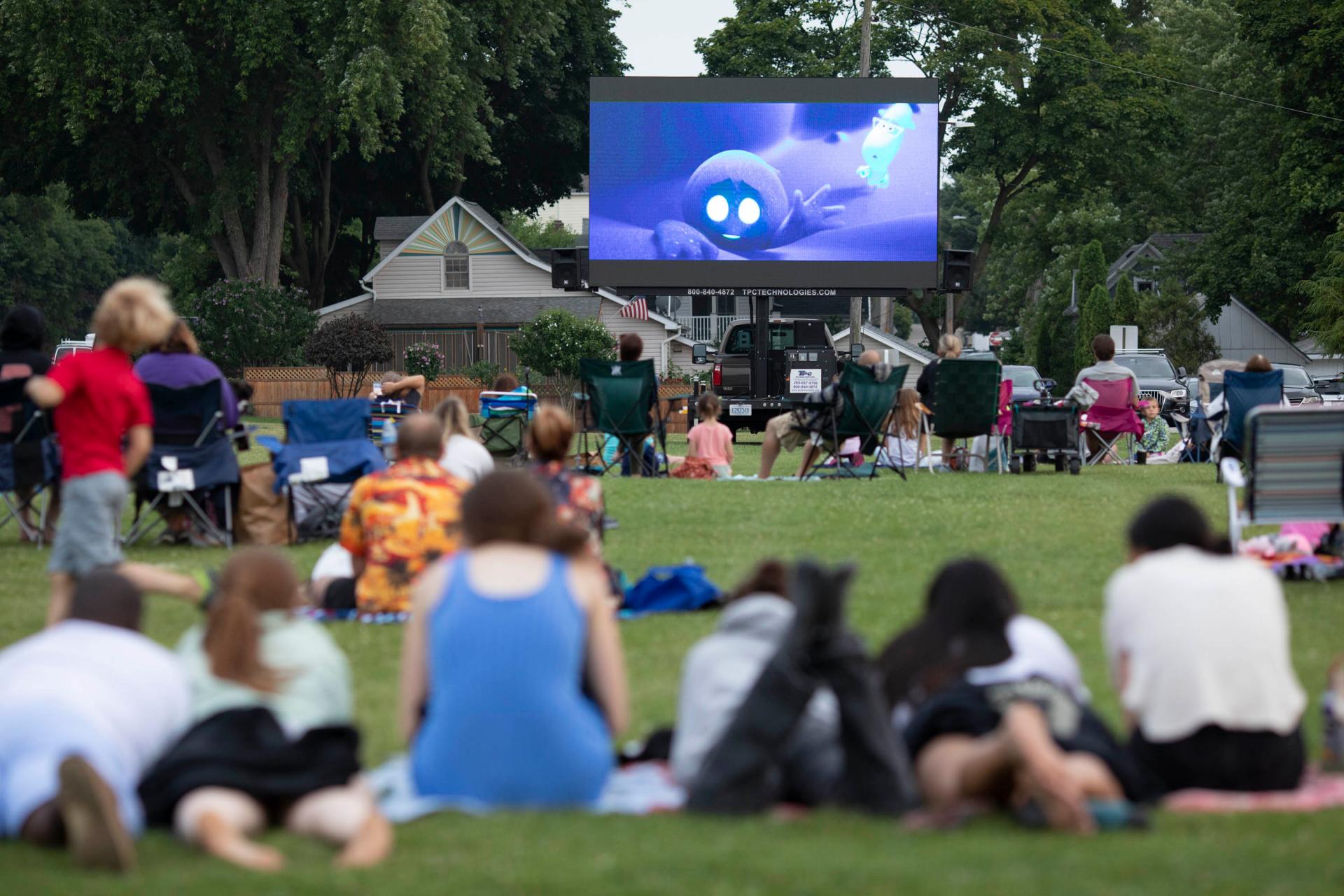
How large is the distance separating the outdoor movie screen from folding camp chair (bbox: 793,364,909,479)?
9.47 m

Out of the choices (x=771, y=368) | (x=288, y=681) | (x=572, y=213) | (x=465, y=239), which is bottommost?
(x=288, y=681)

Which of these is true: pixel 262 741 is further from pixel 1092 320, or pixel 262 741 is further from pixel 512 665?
pixel 1092 320

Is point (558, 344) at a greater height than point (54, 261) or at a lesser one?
lesser

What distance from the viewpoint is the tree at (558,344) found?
126 feet

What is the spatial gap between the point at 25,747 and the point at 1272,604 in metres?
3.18

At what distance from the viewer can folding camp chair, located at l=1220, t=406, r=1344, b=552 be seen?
821 centimetres

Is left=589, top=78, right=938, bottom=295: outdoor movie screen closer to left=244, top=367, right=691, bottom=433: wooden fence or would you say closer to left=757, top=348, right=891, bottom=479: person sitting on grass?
left=757, top=348, right=891, bottom=479: person sitting on grass

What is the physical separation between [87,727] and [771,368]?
22.9 m

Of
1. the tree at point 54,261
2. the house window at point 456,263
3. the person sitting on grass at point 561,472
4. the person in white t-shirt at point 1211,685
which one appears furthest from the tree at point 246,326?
the person in white t-shirt at point 1211,685

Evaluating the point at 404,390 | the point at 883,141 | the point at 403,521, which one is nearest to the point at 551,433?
the point at 403,521

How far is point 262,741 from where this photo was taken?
4.18 m

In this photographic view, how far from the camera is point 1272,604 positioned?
4.43 metres

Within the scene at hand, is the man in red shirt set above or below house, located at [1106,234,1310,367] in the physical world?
below

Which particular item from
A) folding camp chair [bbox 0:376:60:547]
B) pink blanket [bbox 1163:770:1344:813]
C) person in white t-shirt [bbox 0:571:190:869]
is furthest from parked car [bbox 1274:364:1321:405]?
person in white t-shirt [bbox 0:571:190:869]
